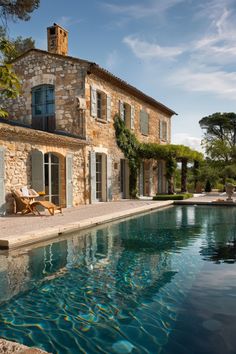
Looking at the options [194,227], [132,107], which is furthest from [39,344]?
[132,107]

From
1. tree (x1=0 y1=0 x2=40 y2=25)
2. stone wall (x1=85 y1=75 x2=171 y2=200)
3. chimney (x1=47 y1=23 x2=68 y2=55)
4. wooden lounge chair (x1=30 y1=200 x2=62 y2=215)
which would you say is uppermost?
chimney (x1=47 y1=23 x2=68 y2=55)

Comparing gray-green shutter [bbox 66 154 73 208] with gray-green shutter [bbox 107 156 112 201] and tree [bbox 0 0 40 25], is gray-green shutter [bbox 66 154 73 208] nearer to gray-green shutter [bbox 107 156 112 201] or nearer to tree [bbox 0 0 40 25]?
gray-green shutter [bbox 107 156 112 201]

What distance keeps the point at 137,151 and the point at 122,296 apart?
12739 millimetres

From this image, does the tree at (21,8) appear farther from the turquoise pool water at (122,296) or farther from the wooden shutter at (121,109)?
the wooden shutter at (121,109)

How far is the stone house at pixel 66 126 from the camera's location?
10156mm

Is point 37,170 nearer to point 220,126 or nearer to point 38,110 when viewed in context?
point 38,110

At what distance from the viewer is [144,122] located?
17188 mm

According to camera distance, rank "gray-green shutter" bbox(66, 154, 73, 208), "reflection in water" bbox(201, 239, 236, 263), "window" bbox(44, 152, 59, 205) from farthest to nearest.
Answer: "gray-green shutter" bbox(66, 154, 73, 208)
"window" bbox(44, 152, 59, 205)
"reflection in water" bbox(201, 239, 236, 263)

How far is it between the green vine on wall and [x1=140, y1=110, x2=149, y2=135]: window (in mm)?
1053

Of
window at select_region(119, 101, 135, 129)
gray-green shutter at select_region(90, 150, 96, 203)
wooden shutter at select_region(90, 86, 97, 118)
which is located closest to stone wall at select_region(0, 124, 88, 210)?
gray-green shutter at select_region(90, 150, 96, 203)

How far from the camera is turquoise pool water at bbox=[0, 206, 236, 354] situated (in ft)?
8.73

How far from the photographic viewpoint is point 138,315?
3.11 m

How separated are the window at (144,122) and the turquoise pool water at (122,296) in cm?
1128

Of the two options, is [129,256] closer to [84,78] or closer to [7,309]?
[7,309]
